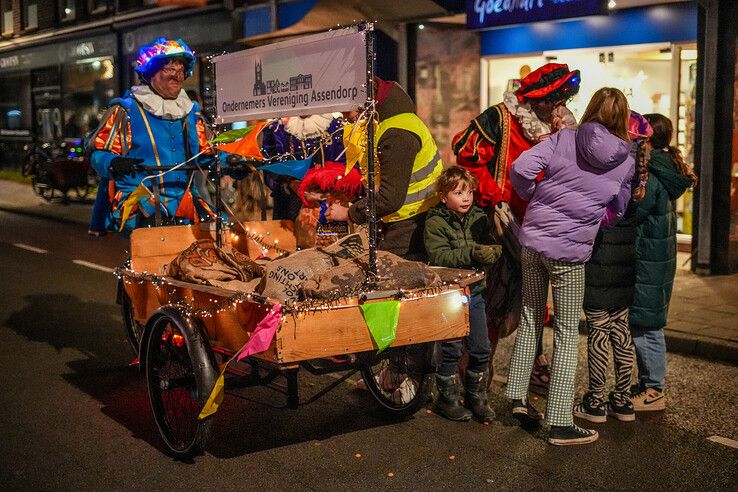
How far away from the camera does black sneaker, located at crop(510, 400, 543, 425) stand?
17.9 ft

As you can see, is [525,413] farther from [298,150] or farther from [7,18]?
[7,18]

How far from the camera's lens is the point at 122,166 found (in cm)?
629

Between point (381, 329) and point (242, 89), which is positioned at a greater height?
point (242, 89)

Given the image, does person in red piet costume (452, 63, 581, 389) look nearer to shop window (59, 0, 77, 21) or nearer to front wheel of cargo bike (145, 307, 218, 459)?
front wheel of cargo bike (145, 307, 218, 459)

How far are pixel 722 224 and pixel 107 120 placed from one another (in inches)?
260

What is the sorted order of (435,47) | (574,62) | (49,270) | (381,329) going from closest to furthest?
(381,329) → (49,270) → (574,62) → (435,47)

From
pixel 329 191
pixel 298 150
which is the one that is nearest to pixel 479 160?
pixel 329 191

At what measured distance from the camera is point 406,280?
16.2ft

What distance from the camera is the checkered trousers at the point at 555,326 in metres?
5.23

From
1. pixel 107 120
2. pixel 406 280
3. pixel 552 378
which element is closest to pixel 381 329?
pixel 406 280

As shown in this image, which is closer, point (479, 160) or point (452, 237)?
point (452, 237)

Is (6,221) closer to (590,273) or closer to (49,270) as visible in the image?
(49,270)

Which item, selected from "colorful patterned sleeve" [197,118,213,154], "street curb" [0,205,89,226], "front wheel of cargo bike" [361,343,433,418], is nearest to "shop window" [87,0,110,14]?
"street curb" [0,205,89,226]

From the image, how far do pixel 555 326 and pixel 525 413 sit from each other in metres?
0.54
